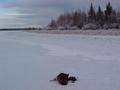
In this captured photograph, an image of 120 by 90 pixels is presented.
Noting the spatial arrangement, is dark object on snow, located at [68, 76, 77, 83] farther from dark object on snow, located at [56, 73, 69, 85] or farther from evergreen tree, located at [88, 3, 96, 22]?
evergreen tree, located at [88, 3, 96, 22]

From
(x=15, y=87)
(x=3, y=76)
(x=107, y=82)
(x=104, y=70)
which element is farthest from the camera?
(x=104, y=70)

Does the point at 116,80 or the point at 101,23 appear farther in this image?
the point at 101,23

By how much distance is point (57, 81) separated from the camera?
19.2 ft

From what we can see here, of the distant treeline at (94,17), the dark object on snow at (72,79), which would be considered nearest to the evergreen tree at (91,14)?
the distant treeline at (94,17)

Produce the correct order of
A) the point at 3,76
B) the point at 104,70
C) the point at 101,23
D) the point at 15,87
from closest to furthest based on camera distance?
the point at 15,87
the point at 3,76
the point at 104,70
the point at 101,23

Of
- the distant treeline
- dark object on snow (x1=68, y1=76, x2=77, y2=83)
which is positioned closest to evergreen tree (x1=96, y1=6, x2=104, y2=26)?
the distant treeline

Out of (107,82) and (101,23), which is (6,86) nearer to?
(107,82)

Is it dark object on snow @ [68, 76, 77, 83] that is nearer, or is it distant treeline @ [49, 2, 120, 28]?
dark object on snow @ [68, 76, 77, 83]

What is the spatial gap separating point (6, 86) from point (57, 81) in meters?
1.17

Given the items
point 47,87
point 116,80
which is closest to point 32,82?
point 47,87

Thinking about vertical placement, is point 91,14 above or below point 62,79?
above

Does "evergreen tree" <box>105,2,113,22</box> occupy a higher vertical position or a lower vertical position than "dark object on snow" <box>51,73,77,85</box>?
higher

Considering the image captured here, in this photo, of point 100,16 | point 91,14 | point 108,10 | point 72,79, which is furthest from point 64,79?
point 91,14

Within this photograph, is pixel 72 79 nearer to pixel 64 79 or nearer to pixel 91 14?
pixel 64 79
